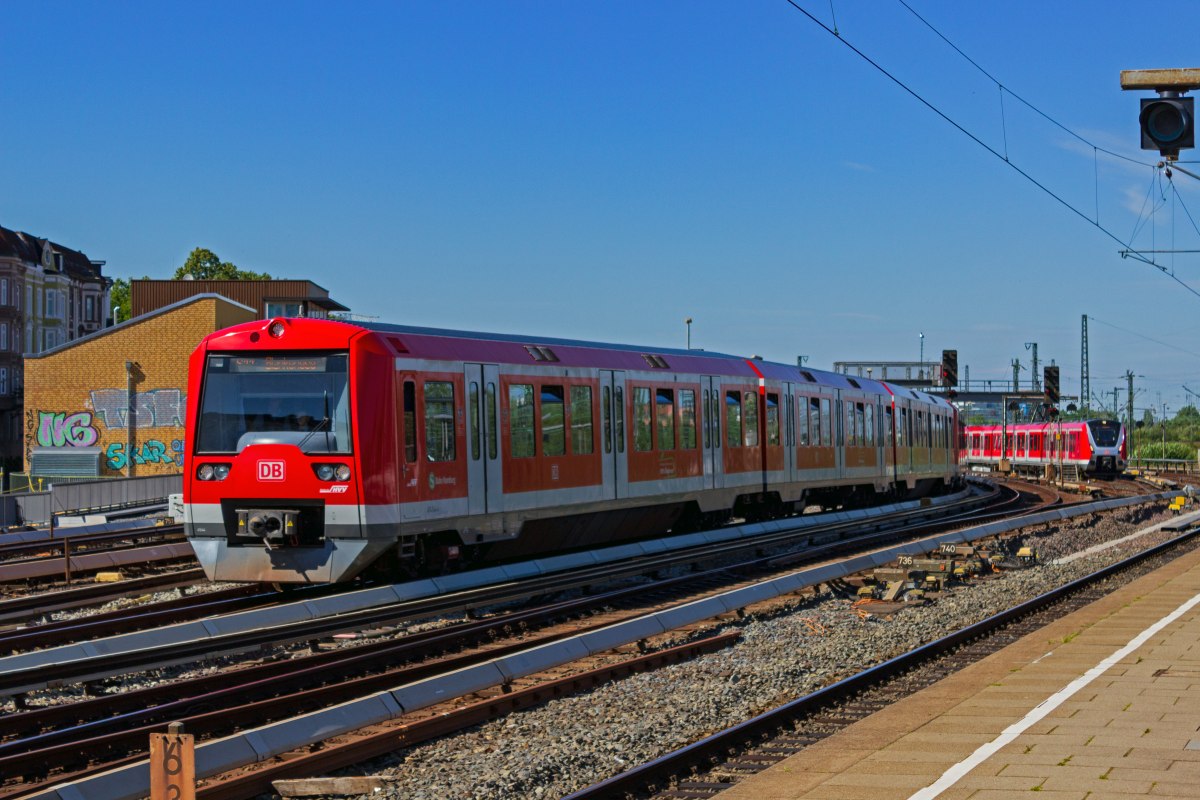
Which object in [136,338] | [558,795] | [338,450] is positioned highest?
[136,338]

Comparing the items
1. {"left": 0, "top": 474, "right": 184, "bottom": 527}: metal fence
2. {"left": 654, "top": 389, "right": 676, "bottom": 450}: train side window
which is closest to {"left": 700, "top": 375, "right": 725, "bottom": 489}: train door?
{"left": 654, "top": 389, "right": 676, "bottom": 450}: train side window

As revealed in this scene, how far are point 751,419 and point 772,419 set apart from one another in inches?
45.0

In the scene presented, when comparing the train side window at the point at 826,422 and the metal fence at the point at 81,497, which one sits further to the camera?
the metal fence at the point at 81,497

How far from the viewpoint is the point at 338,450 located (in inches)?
590

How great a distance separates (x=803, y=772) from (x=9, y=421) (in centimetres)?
7349

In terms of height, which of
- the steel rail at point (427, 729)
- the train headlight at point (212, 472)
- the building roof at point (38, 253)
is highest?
the building roof at point (38, 253)

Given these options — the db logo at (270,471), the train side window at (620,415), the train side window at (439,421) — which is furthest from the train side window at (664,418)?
the db logo at (270,471)

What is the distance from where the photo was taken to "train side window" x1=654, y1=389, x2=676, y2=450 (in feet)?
71.9

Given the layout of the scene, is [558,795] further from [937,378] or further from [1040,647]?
[937,378]

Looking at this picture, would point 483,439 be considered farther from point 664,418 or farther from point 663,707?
point 663,707

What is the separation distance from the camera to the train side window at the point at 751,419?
83.5 feet

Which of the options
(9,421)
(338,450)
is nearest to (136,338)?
(9,421)

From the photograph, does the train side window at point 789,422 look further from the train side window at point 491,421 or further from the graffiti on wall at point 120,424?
the graffiti on wall at point 120,424

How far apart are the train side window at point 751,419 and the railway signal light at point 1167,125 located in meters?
15.1
